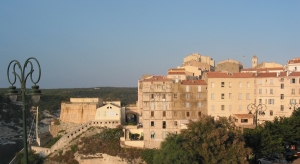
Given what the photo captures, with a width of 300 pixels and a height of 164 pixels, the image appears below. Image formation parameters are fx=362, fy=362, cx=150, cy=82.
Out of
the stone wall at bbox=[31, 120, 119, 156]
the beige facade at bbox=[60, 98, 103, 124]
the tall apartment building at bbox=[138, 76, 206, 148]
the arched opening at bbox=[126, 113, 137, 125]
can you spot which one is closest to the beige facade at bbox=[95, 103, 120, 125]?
the stone wall at bbox=[31, 120, 119, 156]

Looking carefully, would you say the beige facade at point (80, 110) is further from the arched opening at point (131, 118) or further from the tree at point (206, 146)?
the tree at point (206, 146)

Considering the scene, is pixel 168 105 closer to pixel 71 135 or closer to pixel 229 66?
pixel 71 135

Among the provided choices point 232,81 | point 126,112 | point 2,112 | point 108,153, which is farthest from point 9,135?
point 232,81

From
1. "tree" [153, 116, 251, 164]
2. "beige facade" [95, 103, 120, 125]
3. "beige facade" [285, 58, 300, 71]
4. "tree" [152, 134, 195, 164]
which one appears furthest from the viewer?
"beige facade" [285, 58, 300, 71]

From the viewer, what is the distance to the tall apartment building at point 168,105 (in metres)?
47.8

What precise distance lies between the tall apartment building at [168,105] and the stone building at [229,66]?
23408mm

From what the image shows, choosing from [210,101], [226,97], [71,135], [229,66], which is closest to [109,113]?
[71,135]

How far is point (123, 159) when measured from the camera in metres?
45.3

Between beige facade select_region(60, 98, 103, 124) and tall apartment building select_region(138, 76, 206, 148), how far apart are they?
37.7 ft

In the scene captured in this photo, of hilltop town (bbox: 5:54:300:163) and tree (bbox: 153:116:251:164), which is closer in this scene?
tree (bbox: 153:116:251:164)

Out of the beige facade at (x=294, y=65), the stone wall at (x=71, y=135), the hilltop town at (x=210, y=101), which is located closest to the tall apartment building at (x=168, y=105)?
the hilltop town at (x=210, y=101)

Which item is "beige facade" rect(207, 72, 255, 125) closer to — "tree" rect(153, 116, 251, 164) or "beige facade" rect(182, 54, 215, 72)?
"tree" rect(153, 116, 251, 164)

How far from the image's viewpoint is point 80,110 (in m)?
56.8

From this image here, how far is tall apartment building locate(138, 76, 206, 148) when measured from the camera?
47.8 meters
